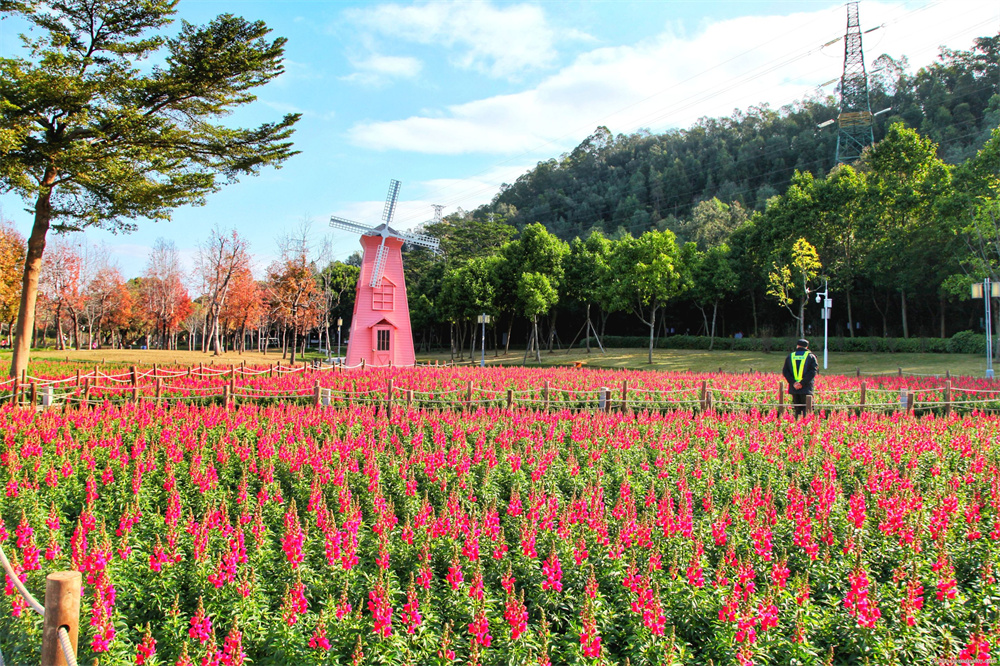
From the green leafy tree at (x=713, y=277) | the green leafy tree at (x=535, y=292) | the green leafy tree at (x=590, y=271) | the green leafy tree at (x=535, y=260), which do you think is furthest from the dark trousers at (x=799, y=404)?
the green leafy tree at (x=713, y=277)

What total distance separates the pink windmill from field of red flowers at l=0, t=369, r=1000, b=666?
25805mm

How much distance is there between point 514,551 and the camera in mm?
5348

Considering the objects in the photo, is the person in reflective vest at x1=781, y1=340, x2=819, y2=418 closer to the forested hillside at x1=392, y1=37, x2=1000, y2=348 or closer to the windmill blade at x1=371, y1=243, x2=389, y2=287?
the forested hillside at x1=392, y1=37, x2=1000, y2=348

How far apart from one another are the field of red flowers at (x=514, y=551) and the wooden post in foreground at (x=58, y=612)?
23.2 inches

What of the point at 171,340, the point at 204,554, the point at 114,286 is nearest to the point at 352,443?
the point at 204,554

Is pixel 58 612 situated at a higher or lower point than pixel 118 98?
lower

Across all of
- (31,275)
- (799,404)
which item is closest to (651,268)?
(799,404)

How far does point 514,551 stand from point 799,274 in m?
35.2

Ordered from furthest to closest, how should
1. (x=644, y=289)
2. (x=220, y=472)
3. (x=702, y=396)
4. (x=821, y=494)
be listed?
(x=644, y=289) → (x=702, y=396) → (x=220, y=472) → (x=821, y=494)

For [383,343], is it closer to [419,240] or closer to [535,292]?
[419,240]

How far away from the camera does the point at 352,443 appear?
348 inches

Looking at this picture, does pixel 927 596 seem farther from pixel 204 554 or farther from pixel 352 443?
pixel 352 443

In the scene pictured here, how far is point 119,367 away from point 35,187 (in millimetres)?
10261

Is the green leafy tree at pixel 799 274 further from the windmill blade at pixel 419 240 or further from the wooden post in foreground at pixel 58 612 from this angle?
the wooden post in foreground at pixel 58 612
